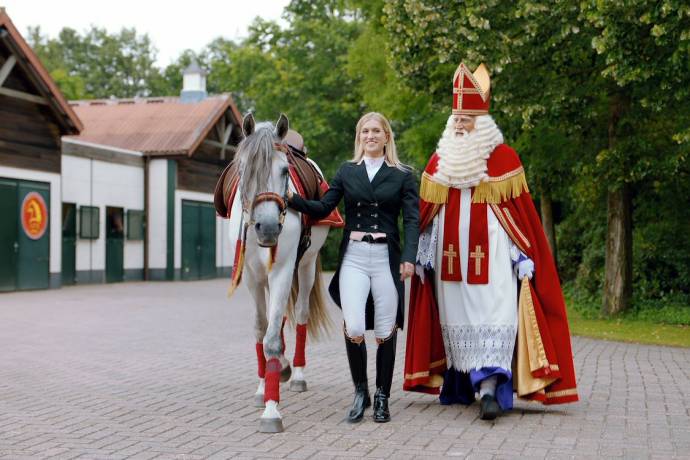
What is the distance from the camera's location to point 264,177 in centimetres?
654

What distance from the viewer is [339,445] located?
6.14 meters

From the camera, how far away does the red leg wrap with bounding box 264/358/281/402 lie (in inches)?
266

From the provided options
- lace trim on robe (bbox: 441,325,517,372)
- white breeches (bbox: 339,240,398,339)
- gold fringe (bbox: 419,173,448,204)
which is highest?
gold fringe (bbox: 419,173,448,204)

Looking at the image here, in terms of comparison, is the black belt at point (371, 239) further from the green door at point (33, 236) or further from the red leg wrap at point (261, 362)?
the green door at point (33, 236)

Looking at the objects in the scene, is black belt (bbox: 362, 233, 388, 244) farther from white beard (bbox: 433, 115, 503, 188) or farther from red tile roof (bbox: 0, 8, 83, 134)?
red tile roof (bbox: 0, 8, 83, 134)

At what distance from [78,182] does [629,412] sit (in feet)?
73.5

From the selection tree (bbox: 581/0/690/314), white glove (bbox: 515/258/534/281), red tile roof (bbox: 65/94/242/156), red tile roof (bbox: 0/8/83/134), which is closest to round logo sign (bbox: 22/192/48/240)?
red tile roof (bbox: 0/8/83/134)

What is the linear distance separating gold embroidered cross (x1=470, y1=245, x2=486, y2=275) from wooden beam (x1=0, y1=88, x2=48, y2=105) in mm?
18366

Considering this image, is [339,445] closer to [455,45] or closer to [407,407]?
[407,407]

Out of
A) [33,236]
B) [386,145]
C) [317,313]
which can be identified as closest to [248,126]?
[386,145]

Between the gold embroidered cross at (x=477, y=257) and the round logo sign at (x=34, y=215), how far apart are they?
1878 centimetres

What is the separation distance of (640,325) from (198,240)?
20251 mm

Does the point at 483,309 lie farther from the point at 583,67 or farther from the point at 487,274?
the point at 583,67

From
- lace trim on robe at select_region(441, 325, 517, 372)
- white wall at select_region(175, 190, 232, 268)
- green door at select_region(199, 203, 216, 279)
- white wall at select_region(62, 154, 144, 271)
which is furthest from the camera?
green door at select_region(199, 203, 216, 279)
